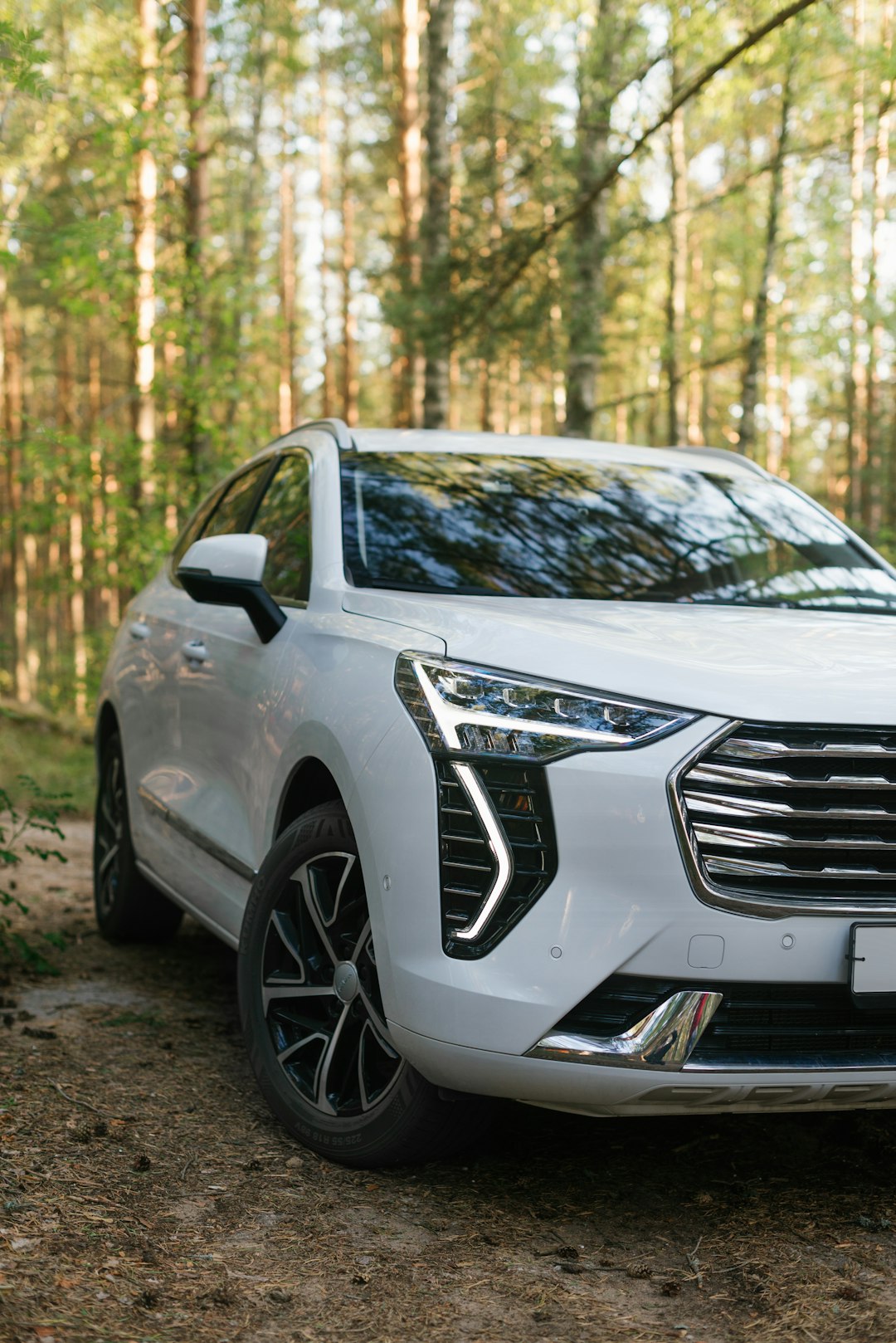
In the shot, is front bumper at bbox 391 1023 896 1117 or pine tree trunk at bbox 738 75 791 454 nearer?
front bumper at bbox 391 1023 896 1117

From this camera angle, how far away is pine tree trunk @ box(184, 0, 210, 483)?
39.9ft

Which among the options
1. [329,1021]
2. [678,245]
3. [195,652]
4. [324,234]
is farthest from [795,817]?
[324,234]

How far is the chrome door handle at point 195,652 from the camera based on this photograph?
4270 mm

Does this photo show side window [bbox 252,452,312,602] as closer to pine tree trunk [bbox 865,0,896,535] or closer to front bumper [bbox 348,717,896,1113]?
front bumper [bbox 348,717,896,1113]

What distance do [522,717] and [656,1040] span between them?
0.67m

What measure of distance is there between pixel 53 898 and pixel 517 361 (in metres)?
8.80

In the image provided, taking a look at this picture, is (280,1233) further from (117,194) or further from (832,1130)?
(117,194)

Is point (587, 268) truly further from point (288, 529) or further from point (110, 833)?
point (288, 529)

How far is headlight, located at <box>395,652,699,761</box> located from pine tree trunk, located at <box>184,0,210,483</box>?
9.79 meters

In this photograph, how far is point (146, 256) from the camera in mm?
14602

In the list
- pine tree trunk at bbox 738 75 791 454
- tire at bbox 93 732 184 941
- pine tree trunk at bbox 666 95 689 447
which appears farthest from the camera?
pine tree trunk at bbox 666 95 689 447

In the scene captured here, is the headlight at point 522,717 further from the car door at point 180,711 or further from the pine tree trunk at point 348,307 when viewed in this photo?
the pine tree trunk at point 348,307

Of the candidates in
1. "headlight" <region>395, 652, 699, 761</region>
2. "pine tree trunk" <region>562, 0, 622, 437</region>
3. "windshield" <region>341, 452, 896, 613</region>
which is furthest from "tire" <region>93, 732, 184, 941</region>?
"pine tree trunk" <region>562, 0, 622, 437</region>

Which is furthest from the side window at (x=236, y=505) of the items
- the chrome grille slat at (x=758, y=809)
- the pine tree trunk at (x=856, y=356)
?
the pine tree trunk at (x=856, y=356)
